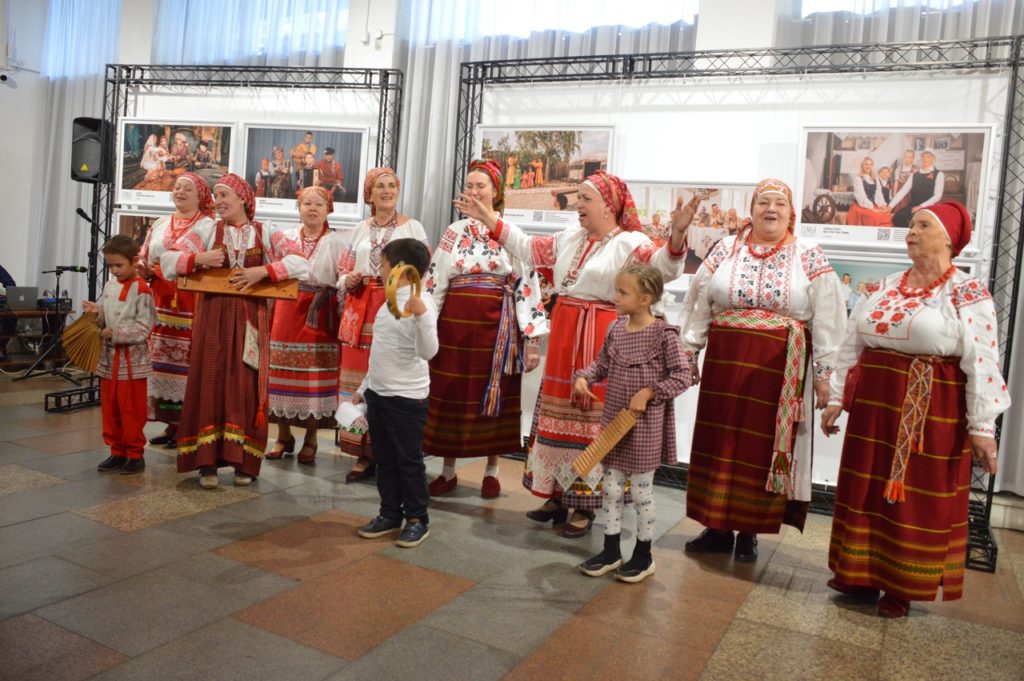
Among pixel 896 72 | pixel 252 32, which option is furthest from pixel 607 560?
pixel 252 32

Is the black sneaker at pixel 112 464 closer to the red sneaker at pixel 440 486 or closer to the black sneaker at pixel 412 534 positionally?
the red sneaker at pixel 440 486

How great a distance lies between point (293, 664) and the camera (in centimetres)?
236

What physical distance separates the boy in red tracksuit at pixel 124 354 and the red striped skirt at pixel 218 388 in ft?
1.46

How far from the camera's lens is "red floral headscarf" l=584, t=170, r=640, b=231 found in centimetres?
376

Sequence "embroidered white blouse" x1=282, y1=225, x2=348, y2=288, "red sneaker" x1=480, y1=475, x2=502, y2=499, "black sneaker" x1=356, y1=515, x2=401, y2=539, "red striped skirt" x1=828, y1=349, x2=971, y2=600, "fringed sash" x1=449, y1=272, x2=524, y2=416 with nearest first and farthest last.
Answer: "red striped skirt" x1=828, y1=349, x2=971, y2=600
"black sneaker" x1=356, y1=515, x2=401, y2=539
"fringed sash" x1=449, y1=272, x2=524, y2=416
"red sneaker" x1=480, y1=475, x2=502, y2=499
"embroidered white blouse" x1=282, y1=225, x2=348, y2=288

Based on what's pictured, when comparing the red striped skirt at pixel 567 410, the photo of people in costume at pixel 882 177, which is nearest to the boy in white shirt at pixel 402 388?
the red striped skirt at pixel 567 410

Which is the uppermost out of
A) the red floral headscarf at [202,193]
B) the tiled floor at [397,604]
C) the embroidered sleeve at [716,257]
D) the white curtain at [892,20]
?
the white curtain at [892,20]

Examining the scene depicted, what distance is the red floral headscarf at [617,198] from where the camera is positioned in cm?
376

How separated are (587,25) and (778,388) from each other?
12.1 feet

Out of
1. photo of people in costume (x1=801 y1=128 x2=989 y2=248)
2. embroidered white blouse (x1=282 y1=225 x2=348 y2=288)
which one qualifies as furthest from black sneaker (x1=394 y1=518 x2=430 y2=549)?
photo of people in costume (x1=801 y1=128 x2=989 y2=248)

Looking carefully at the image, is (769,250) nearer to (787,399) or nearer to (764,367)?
(764,367)

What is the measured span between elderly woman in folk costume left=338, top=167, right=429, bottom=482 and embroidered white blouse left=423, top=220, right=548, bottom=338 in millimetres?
379

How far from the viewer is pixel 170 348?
193 inches

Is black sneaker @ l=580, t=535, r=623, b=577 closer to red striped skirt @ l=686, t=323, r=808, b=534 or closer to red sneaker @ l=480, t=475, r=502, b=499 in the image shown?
red striped skirt @ l=686, t=323, r=808, b=534
